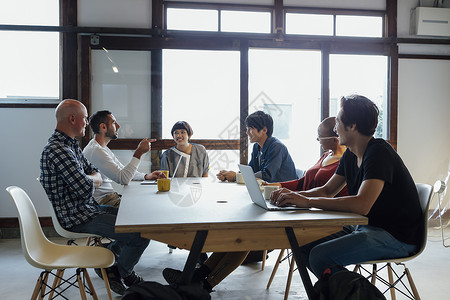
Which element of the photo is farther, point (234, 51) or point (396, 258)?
point (234, 51)

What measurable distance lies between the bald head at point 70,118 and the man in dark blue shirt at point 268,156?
115 cm

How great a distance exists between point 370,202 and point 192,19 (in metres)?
3.41

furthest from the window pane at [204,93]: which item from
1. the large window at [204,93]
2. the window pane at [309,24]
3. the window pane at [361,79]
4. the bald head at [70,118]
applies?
the bald head at [70,118]

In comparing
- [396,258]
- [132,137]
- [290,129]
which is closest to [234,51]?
[290,129]

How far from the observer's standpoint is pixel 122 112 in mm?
4516

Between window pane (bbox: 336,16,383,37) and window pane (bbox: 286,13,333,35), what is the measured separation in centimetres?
12

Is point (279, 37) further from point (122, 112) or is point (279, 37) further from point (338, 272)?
point (338, 272)

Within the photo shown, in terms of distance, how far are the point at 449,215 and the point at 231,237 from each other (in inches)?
169

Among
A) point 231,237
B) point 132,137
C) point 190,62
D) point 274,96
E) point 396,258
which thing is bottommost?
point 396,258

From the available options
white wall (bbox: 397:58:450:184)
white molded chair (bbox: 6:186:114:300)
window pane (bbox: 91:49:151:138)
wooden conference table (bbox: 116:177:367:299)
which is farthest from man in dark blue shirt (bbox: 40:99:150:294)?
white wall (bbox: 397:58:450:184)

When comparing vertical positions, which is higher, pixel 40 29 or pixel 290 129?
pixel 40 29

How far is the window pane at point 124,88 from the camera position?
14.6ft

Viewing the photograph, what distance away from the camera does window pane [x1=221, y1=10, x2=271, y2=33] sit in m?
4.68

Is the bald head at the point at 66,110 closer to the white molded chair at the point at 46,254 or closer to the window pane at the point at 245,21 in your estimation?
the white molded chair at the point at 46,254
